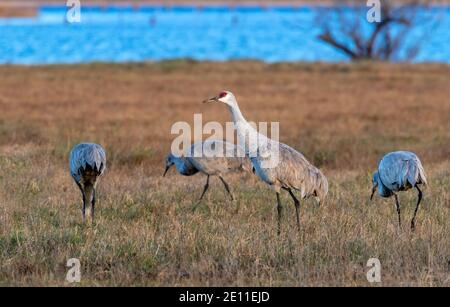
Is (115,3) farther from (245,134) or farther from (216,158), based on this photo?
(245,134)

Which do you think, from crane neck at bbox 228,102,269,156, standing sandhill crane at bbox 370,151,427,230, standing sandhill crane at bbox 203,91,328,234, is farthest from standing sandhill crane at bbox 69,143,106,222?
standing sandhill crane at bbox 370,151,427,230

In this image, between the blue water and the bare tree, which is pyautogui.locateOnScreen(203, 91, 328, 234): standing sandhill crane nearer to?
the bare tree

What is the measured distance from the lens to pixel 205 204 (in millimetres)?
9156

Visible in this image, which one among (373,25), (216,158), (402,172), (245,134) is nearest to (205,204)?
(216,158)

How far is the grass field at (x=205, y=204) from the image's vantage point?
6359 mm

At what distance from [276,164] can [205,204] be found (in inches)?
64.2

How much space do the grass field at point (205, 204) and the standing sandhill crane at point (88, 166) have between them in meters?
0.30

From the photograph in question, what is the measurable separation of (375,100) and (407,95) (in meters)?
1.24

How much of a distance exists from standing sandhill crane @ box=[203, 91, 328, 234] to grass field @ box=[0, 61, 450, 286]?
1.20 ft

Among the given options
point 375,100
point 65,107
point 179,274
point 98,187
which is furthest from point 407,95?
point 179,274

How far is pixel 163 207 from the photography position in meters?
8.85

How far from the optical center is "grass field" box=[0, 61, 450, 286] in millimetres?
6359
